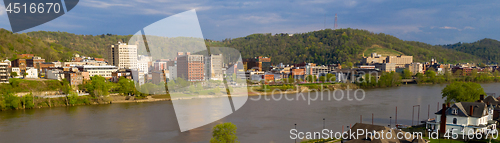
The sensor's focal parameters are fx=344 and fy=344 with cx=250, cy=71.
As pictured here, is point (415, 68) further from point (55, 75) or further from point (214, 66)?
point (55, 75)

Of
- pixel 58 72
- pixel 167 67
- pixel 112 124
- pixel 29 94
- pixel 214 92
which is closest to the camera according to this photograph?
pixel 112 124

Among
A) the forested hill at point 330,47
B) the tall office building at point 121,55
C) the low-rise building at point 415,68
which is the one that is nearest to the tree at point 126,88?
the tall office building at point 121,55

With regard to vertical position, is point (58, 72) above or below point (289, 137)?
above

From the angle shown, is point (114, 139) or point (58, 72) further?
point (58, 72)

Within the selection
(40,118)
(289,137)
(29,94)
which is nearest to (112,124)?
(40,118)

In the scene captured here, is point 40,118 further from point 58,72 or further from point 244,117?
point 58,72

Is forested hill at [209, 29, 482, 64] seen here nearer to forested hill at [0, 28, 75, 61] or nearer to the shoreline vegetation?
forested hill at [0, 28, 75, 61]
